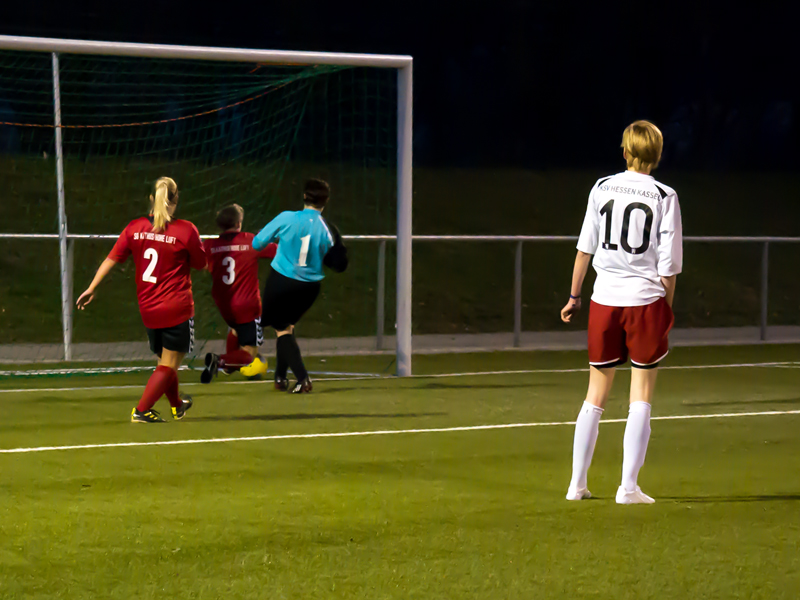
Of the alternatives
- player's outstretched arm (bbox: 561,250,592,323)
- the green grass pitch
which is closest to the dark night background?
the green grass pitch

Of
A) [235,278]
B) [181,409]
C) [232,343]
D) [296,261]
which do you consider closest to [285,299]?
[296,261]

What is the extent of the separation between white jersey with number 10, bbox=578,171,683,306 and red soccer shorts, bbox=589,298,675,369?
4 centimetres

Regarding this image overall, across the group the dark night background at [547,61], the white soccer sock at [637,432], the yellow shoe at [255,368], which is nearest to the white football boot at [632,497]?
the white soccer sock at [637,432]

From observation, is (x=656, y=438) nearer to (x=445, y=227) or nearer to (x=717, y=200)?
(x=445, y=227)

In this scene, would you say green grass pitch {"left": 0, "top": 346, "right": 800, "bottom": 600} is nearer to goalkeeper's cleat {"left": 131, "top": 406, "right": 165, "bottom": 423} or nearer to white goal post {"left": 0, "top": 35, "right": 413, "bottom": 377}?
goalkeeper's cleat {"left": 131, "top": 406, "right": 165, "bottom": 423}

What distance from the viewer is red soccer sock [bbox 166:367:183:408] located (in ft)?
29.7

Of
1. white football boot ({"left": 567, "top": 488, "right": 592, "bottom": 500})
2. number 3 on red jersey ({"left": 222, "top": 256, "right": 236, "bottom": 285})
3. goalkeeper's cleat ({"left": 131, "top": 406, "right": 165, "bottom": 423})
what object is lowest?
goalkeeper's cleat ({"left": 131, "top": 406, "right": 165, "bottom": 423})

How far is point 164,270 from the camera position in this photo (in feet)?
29.0

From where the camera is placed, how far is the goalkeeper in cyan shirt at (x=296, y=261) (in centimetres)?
1072

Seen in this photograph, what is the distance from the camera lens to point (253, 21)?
2575 centimetres

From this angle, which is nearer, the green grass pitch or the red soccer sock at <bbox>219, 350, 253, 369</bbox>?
the green grass pitch

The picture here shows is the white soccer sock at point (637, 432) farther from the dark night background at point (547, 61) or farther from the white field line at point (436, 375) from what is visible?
the dark night background at point (547, 61)

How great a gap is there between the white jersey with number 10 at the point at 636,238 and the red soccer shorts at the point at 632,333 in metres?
0.04

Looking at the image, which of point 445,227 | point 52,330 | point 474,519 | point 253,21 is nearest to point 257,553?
point 474,519
